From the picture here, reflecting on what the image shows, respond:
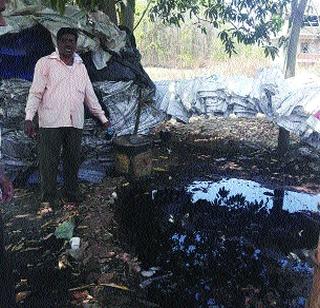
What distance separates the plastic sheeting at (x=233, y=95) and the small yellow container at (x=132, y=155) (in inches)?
33.6

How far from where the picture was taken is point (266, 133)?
684cm

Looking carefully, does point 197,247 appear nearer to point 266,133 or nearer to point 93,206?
point 93,206

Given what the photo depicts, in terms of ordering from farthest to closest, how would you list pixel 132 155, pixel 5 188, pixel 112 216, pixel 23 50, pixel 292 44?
pixel 292 44 → pixel 132 155 → pixel 23 50 → pixel 112 216 → pixel 5 188

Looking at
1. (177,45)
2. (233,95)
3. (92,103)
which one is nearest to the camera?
(92,103)

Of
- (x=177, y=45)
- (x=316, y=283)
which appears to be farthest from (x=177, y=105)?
(x=177, y=45)

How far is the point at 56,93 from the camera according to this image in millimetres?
3727

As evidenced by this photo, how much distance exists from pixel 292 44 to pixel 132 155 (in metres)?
3.46

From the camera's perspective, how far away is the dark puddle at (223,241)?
2.78 m

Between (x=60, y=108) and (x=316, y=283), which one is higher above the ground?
(x=60, y=108)

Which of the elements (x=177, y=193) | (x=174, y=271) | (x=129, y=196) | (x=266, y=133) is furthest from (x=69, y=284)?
(x=266, y=133)

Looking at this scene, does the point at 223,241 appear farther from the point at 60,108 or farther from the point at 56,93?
the point at 56,93

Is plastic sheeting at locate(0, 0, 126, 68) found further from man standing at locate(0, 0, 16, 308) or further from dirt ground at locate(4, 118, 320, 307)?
man standing at locate(0, 0, 16, 308)

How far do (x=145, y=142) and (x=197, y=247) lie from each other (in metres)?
1.84

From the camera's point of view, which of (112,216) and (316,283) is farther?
(112,216)
